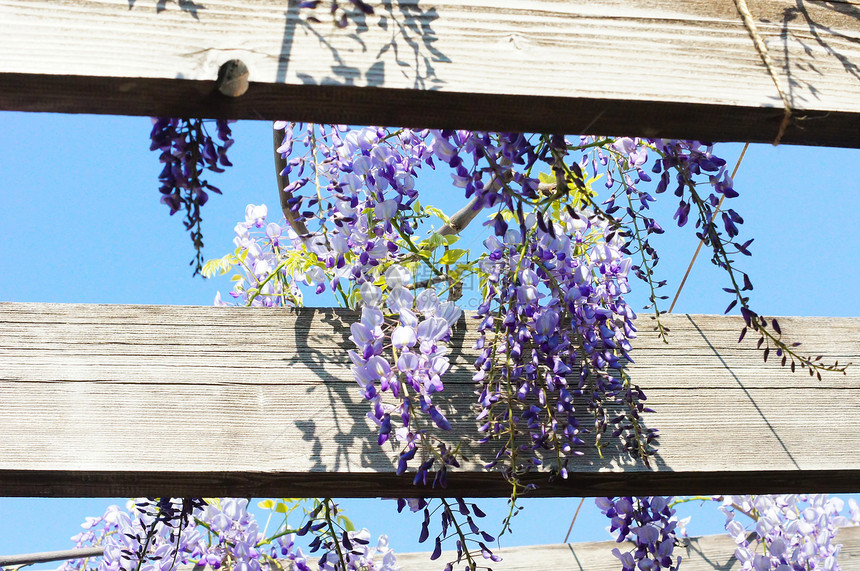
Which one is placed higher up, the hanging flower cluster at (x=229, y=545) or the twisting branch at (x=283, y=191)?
the twisting branch at (x=283, y=191)

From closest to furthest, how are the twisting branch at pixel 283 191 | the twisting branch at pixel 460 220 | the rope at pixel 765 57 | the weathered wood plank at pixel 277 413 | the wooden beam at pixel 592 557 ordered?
the rope at pixel 765 57, the weathered wood plank at pixel 277 413, the twisting branch at pixel 283 191, the twisting branch at pixel 460 220, the wooden beam at pixel 592 557

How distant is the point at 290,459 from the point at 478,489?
355 mm

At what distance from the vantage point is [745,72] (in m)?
0.98

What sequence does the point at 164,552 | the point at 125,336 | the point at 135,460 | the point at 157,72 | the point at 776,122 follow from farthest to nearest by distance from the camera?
the point at 164,552, the point at 125,336, the point at 135,460, the point at 776,122, the point at 157,72

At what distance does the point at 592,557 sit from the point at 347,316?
3.44 feet

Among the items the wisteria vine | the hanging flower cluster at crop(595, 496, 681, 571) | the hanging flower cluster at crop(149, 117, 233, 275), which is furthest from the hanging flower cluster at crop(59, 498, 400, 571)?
the hanging flower cluster at crop(149, 117, 233, 275)

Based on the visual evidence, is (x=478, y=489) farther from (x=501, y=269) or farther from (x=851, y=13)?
(x=851, y=13)

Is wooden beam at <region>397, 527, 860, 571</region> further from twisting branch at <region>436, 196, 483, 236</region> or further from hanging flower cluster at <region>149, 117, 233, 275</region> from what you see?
hanging flower cluster at <region>149, 117, 233, 275</region>

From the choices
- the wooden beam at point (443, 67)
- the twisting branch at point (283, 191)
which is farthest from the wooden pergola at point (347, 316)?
the twisting branch at point (283, 191)

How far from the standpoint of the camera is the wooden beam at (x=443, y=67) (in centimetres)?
86

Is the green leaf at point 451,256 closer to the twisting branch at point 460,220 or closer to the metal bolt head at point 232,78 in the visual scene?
the twisting branch at point 460,220

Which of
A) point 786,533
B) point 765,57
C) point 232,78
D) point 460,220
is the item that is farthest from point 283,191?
point 786,533

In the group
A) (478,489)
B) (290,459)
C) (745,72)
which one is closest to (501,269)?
(478,489)

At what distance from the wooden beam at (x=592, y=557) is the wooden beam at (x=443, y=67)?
143cm
